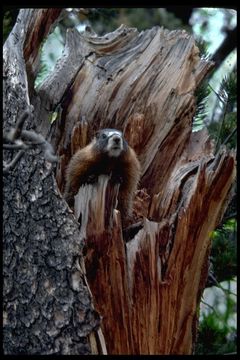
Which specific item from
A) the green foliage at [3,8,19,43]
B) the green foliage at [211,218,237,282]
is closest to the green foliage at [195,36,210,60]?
the green foliage at [211,218,237,282]

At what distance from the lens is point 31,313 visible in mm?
3031

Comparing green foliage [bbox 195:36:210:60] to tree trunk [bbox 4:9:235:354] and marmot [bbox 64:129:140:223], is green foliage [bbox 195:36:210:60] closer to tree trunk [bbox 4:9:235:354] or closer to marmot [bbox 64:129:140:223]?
tree trunk [bbox 4:9:235:354]

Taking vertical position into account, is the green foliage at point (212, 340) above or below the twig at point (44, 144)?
below

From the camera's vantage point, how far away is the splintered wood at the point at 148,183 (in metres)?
3.20

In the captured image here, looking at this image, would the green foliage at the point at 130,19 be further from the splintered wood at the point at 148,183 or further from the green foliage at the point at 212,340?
the green foliage at the point at 212,340

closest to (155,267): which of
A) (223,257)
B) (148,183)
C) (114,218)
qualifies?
(114,218)

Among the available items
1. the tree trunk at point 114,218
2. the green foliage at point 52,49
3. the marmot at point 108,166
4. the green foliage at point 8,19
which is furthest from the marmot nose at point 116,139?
the green foliage at point 52,49

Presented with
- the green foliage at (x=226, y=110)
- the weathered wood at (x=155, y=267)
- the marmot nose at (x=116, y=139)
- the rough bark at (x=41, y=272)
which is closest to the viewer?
the rough bark at (x=41, y=272)

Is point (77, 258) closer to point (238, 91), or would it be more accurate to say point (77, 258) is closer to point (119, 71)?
point (119, 71)

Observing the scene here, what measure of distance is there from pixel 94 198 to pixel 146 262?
35cm

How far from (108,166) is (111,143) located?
0.15m

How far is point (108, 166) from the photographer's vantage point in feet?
11.9

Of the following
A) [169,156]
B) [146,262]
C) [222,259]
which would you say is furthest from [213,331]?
[146,262]

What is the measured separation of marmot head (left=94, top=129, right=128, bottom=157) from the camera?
3505 millimetres
